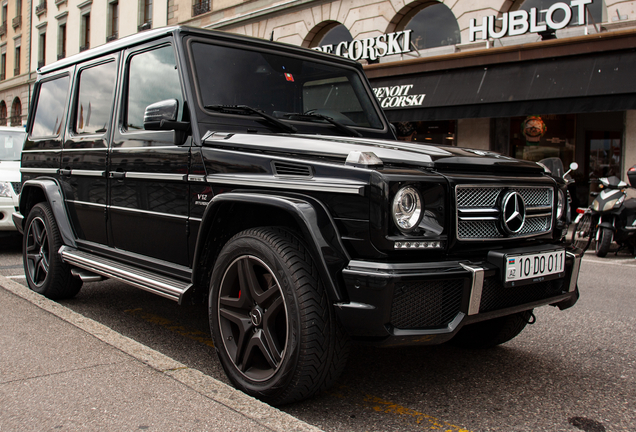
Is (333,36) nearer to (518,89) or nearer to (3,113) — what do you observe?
(518,89)

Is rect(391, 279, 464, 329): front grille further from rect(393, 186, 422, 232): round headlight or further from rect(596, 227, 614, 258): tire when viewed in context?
rect(596, 227, 614, 258): tire

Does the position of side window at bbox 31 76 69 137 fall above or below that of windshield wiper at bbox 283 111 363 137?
above

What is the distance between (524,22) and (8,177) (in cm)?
1118

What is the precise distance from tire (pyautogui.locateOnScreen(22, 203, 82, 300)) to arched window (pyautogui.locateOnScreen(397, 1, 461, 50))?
42.4ft

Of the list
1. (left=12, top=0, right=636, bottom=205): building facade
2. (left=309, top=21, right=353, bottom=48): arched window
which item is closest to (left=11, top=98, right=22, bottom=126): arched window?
(left=12, top=0, right=636, bottom=205): building facade

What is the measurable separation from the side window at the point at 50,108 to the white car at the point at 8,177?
234cm

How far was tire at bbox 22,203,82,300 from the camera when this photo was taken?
15.2 feet

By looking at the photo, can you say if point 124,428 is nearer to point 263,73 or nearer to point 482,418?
point 482,418

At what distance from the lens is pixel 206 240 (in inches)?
122

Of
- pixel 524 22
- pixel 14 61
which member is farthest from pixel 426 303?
pixel 14 61

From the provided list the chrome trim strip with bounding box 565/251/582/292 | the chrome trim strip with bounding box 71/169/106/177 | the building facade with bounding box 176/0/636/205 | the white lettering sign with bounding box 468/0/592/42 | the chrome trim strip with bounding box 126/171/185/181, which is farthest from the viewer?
the white lettering sign with bounding box 468/0/592/42

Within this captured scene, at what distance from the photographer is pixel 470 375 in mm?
3305

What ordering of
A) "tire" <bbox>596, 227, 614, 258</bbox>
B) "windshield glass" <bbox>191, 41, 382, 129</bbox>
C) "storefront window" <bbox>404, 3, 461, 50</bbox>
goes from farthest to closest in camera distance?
"storefront window" <bbox>404, 3, 461, 50</bbox>, "tire" <bbox>596, 227, 614, 258</bbox>, "windshield glass" <bbox>191, 41, 382, 129</bbox>

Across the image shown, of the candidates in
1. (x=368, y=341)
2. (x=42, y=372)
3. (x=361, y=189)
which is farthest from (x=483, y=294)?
(x=42, y=372)
